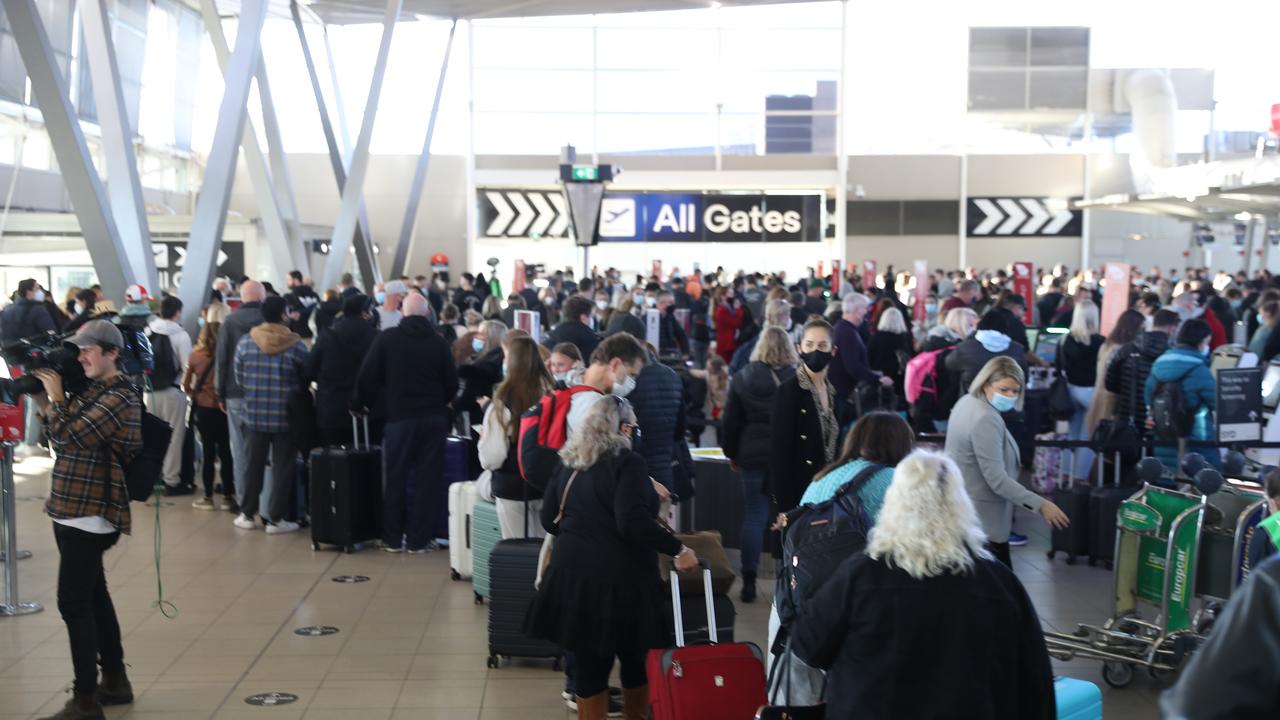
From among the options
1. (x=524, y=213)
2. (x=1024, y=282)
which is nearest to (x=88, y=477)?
(x=1024, y=282)

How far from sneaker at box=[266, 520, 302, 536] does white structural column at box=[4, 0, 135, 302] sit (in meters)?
4.44

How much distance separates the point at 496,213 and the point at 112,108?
19.6 meters

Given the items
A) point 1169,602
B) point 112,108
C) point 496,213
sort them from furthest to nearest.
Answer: point 496,213, point 112,108, point 1169,602

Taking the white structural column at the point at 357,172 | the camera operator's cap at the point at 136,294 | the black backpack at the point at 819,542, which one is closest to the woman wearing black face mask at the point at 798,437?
the black backpack at the point at 819,542

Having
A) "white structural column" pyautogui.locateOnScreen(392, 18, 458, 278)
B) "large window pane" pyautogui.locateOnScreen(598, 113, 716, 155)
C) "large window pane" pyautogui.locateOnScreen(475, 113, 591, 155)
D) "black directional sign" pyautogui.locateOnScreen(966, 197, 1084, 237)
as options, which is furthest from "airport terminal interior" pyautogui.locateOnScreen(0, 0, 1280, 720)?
"black directional sign" pyautogui.locateOnScreen(966, 197, 1084, 237)

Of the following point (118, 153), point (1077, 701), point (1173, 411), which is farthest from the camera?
point (118, 153)

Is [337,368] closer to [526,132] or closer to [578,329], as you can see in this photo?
[578,329]

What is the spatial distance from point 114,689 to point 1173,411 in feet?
20.6

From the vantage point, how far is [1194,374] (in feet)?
26.6

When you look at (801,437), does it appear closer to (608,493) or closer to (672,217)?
(608,493)

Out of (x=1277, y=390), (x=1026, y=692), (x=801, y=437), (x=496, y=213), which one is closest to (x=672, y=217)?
(x=496, y=213)

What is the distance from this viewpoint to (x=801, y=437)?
6617mm

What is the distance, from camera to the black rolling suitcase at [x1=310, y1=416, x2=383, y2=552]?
889 cm

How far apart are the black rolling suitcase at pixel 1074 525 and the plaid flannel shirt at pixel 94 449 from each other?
5.76m
